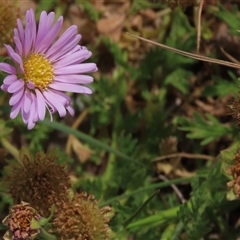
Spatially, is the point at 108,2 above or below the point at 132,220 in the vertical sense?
above

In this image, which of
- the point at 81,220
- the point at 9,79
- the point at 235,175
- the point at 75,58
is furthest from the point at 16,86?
the point at 235,175

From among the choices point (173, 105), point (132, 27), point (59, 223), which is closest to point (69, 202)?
point (59, 223)

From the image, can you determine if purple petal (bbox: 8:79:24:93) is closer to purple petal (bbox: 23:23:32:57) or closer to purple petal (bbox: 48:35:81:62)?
purple petal (bbox: 23:23:32:57)

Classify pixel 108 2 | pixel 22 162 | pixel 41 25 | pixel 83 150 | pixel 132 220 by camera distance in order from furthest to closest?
pixel 108 2, pixel 83 150, pixel 132 220, pixel 22 162, pixel 41 25

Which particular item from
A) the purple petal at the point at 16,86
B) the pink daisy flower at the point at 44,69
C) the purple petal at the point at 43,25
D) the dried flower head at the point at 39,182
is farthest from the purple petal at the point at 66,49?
the dried flower head at the point at 39,182

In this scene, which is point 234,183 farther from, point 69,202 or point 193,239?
point 69,202

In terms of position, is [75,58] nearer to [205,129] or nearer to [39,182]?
[39,182]

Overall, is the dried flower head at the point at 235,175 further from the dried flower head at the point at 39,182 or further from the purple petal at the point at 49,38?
the purple petal at the point at 49,38
